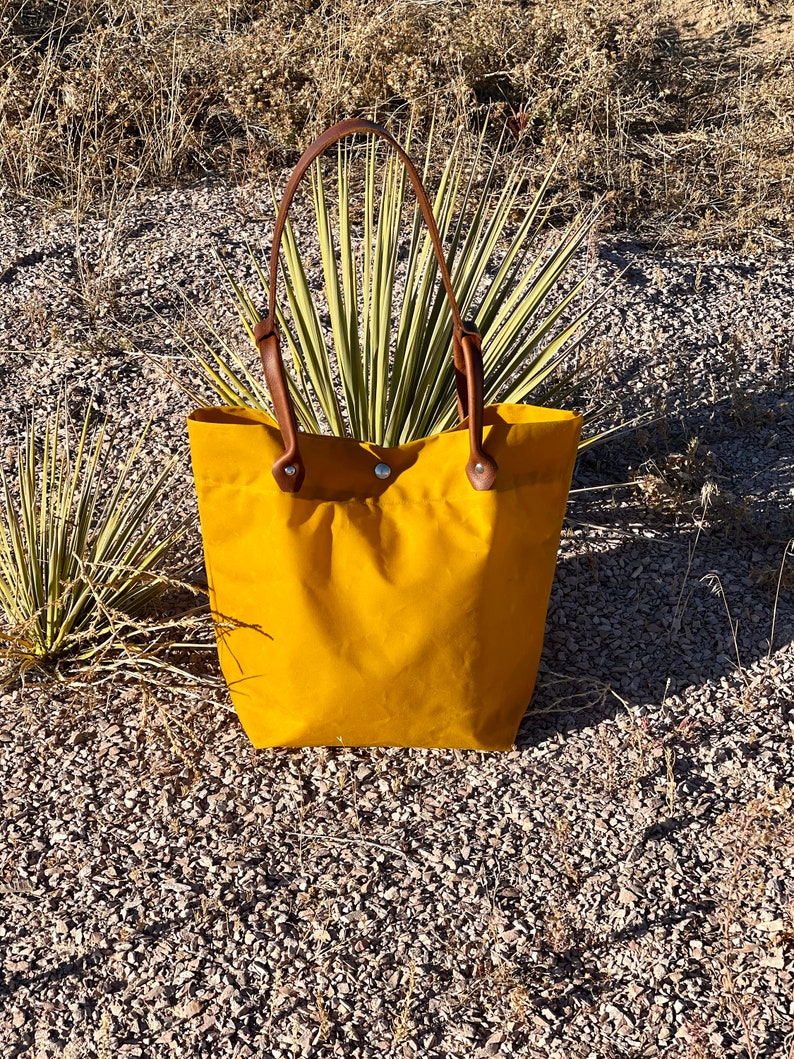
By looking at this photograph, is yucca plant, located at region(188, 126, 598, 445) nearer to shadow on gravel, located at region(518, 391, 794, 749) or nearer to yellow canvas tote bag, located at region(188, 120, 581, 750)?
yellow canvas tote bag, located at region(188, 120, 581, 750)

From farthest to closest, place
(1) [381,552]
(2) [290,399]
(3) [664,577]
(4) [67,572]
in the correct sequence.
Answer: (3) [664,577] → (4) [67,572] → (1) [381,552] → (2) [290,399]

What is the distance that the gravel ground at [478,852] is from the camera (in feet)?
6.25

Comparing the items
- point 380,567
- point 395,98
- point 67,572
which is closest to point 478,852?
point 380,567

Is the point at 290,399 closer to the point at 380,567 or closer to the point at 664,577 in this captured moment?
the point at 380,567

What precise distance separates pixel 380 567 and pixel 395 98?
334 centimetres

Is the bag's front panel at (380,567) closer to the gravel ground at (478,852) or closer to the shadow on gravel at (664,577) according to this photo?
the gravel ground at (478,852)

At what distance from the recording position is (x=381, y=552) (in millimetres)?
2121

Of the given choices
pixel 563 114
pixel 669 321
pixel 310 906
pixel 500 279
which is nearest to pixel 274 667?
pixel 310 906

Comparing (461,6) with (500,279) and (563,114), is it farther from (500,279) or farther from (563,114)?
(500,279)

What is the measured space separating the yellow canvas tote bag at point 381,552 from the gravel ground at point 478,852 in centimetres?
22

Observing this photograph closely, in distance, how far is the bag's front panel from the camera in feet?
6.82

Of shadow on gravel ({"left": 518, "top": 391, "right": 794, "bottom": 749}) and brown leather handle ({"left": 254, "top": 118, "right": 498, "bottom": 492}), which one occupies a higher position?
brown leather handle ({"left": 254, "top": 118, "right": 498, "bottom": 492})

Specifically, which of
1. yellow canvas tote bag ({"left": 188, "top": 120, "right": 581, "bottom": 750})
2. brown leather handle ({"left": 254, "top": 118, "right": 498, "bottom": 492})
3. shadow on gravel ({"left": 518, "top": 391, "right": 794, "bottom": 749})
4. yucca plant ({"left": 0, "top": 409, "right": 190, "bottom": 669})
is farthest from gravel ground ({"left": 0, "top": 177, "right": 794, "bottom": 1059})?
brown leather handle ({"left": 254, "top": 118, "right": 498, "bottom": 492})

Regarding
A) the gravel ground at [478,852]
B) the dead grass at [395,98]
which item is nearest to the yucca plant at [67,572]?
the gravel ground at [478,852]
